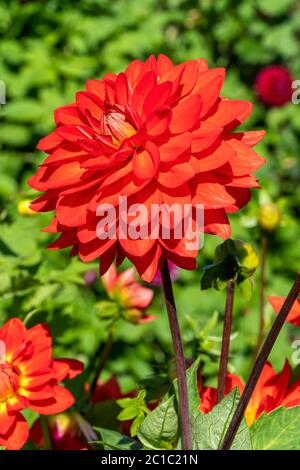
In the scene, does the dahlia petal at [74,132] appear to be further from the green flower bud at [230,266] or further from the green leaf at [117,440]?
the green leaf at [117,440]

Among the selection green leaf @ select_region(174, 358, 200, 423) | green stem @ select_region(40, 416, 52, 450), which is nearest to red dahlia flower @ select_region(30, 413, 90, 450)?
green stem @ select_region(40, 416, 52, 450)

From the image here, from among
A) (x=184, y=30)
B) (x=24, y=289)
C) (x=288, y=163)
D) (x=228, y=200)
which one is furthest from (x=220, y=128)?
(x=184, y=30)

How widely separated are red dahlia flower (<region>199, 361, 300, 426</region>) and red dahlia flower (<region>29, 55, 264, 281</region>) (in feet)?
0.72

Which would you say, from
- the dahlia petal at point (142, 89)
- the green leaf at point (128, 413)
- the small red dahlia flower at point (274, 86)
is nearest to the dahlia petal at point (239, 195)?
the dahlia petal at point (142, 89)

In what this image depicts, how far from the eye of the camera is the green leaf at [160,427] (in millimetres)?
716

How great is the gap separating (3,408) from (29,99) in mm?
1406

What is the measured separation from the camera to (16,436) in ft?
2.58

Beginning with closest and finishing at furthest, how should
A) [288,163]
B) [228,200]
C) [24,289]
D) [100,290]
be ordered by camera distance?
1. [228,200]
2. [24,289]
3. [100,290]
4. [288,163]

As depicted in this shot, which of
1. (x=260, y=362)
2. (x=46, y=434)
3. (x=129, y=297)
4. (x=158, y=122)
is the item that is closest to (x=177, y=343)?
(x=260, y=362)

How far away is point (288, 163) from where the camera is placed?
7.97ft

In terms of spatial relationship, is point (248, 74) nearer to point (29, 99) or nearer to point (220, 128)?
point (29, 99)

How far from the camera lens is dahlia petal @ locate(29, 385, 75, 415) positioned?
32.0 inches

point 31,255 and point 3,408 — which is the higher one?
point 31,255

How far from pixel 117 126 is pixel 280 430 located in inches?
11.8
